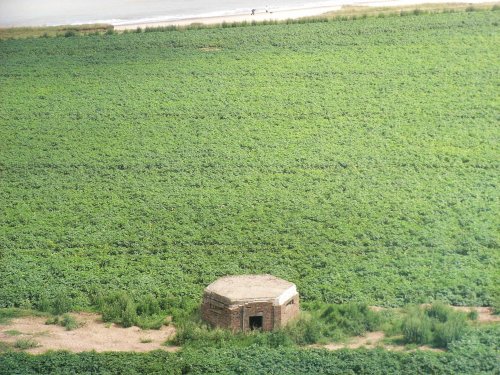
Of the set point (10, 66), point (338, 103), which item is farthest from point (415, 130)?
point (10, 66)

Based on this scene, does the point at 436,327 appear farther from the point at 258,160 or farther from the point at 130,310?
the point at 258,160

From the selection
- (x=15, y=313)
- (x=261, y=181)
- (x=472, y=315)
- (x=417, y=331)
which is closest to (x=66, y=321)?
(x=15, y=313)

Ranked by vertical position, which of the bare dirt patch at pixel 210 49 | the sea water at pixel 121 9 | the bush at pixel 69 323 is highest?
the sea water at pixel 121 9

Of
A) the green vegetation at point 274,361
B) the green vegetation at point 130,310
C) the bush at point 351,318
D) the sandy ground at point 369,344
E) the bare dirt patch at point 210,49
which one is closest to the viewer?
the green vegetation at point 274,361

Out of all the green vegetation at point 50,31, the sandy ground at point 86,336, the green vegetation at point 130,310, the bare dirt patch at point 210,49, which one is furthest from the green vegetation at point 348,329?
the green vegetation at point 50,31

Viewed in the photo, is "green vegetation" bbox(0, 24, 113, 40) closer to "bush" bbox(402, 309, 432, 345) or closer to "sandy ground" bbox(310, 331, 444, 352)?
"sandy ground" bbox(310, 331, 444, 352)

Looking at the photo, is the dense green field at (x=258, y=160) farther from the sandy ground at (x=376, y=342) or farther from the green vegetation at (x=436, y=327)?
the green vegetation at (x=436, y=327)

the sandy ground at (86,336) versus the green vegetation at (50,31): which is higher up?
the green vegetation at (50,31)
